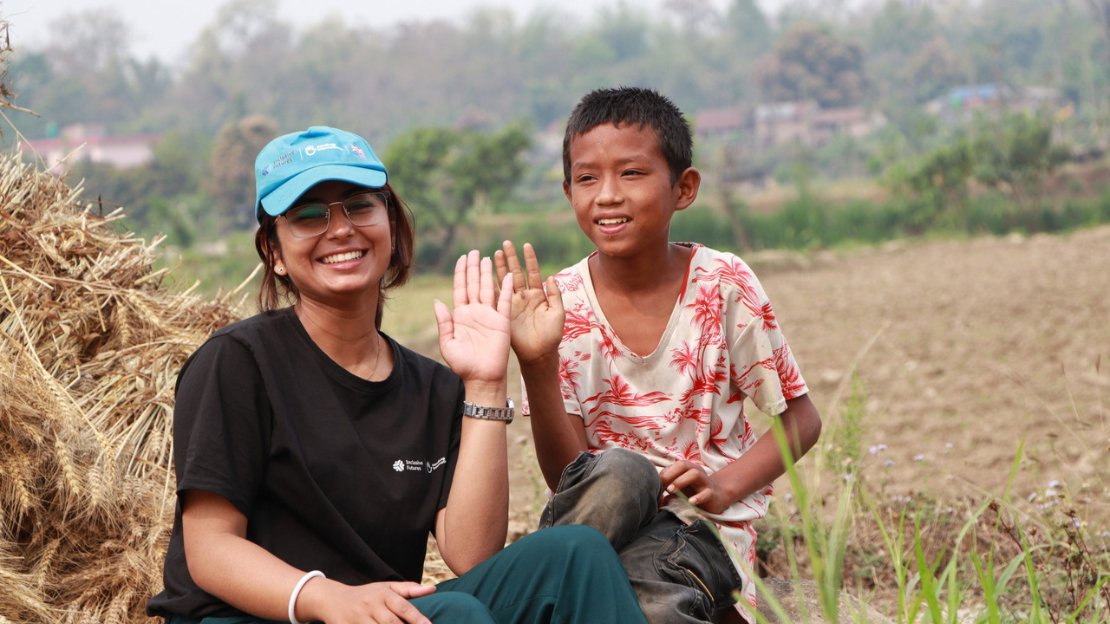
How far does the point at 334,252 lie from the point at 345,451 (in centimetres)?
42

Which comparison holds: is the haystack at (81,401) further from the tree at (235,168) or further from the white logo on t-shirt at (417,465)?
the tree at (235,168)

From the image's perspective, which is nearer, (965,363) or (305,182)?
(305,182)

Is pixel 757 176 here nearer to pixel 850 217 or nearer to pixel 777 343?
pixel 850 217

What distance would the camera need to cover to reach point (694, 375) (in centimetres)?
242

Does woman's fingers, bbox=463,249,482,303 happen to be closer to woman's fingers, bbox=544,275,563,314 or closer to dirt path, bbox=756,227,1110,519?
woman's fingers, bbox=544,275,563,314

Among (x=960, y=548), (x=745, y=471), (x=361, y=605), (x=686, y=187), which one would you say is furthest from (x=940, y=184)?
(x=361, y=605)

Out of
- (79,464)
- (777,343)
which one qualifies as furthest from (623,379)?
(79,464)

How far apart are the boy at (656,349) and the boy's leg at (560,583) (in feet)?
0.93

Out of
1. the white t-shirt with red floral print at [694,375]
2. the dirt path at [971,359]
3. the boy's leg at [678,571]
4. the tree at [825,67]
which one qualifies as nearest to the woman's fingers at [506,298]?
the white t-shirt with red floral print at [694,375]

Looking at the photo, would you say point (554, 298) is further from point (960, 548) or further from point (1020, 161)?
point (1020, 161)

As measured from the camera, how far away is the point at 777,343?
2.48m

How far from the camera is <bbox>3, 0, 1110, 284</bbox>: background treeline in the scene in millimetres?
22578

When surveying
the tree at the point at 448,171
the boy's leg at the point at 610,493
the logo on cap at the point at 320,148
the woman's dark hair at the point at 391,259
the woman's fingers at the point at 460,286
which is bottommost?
the boy's leg at the point at 610,493

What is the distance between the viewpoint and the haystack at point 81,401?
2512mm
